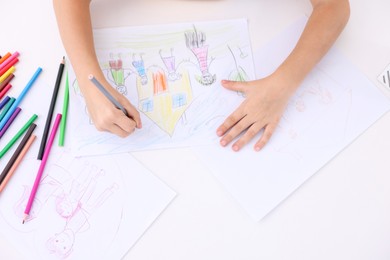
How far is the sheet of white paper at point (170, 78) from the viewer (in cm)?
63

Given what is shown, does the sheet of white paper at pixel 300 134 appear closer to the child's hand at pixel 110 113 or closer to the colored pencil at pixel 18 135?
the child's hand at pixel 110 113

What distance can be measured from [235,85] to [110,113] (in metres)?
0.23

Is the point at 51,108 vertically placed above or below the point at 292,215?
above

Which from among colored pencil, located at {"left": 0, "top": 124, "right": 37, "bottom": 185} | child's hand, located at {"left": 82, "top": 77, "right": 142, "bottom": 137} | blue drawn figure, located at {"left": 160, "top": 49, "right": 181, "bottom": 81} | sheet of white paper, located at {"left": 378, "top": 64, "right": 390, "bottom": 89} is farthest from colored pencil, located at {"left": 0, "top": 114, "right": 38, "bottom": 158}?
sheet of white paper, located at {"left": 378, "top": 64, "right": 390, "bottom": 89}

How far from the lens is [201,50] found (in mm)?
685

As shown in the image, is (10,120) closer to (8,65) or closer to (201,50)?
(8,65)

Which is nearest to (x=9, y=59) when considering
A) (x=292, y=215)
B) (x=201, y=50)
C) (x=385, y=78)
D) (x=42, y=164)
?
(x=42, y=164)

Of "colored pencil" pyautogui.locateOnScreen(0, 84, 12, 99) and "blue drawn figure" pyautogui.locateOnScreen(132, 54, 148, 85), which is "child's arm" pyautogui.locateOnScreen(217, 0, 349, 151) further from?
"colored pencil" pyautogui.locateOnScreen(0, 84, 12, 99)

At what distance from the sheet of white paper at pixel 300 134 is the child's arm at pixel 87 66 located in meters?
0.13

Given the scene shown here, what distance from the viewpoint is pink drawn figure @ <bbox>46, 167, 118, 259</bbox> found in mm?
577

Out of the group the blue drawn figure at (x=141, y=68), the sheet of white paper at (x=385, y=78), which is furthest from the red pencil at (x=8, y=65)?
the sheet of white paper at (x=385, y=78)

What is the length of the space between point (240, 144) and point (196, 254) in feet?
0.64

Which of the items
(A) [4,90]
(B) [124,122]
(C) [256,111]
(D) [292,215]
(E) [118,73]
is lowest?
(D) [292,215]

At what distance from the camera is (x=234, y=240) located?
580 mm
